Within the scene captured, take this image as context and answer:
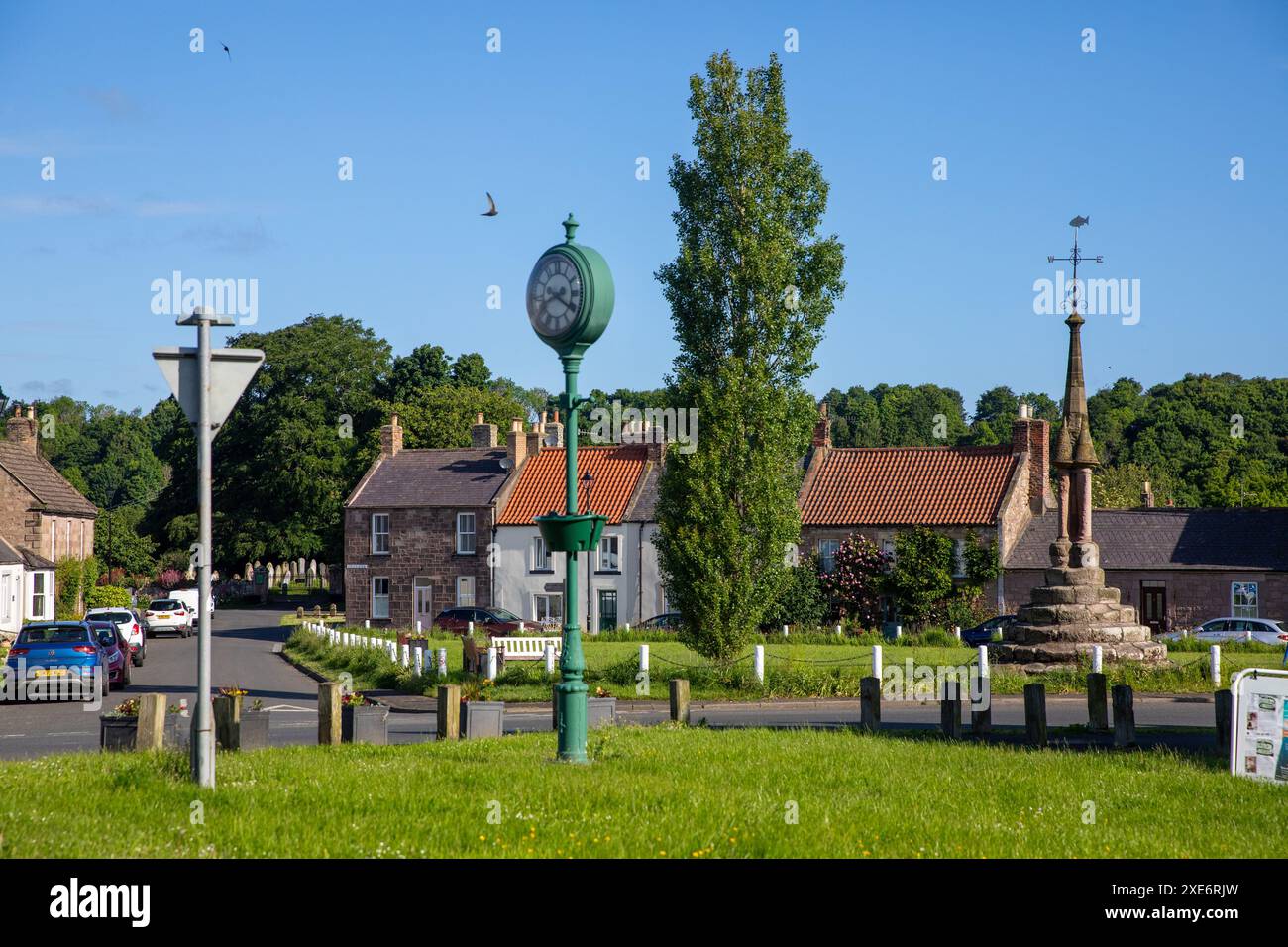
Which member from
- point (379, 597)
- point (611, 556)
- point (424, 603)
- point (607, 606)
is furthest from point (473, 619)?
point (379, 597)

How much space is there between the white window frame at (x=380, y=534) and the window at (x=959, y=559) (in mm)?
26627

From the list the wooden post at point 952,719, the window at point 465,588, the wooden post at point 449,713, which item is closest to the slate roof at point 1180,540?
the window at point 465,588

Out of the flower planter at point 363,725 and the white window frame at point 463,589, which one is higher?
the flower planter at point 363,725

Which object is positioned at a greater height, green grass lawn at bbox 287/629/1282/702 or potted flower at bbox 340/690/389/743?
potted flower at bbox 340/690/389/743

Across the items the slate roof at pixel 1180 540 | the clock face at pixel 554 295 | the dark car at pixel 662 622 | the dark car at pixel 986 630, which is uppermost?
the clock face at pixel 554 295

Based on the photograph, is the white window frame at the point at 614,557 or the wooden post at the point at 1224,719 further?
the white window frame at the point at 614,557

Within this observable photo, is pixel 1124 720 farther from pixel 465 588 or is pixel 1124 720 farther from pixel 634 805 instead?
pixel 465 588

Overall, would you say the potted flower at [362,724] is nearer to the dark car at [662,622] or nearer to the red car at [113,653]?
the red car at [113,653]

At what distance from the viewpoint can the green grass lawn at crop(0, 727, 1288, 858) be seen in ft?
31.4

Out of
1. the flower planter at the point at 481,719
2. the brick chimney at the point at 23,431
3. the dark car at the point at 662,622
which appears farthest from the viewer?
the brick chimney at the point at 23,431

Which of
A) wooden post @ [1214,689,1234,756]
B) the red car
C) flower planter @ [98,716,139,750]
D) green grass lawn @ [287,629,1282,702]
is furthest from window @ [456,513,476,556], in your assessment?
wooden post @ [1214,689,1234,756]

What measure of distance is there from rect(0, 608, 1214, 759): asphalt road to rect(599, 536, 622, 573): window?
→ 2240 cm

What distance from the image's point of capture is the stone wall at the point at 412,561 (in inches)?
2425

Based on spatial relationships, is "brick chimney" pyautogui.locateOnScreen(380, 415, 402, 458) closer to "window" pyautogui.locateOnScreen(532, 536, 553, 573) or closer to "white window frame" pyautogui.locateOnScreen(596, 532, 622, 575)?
"window" pyautogui.locateOnScreen(532, 536, 553, 573)
